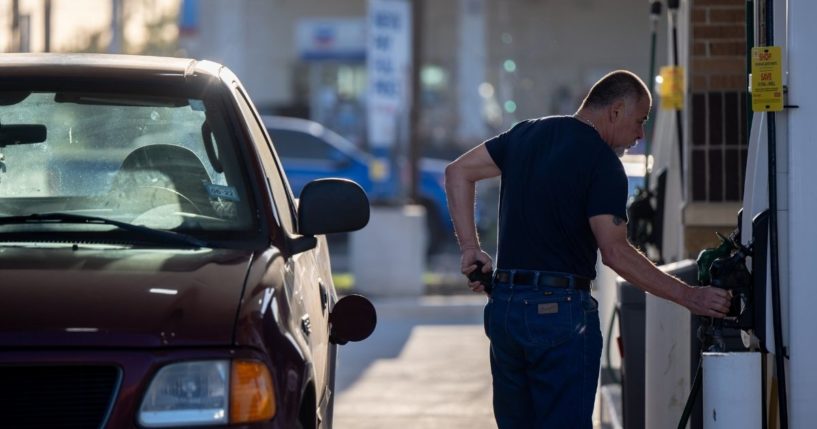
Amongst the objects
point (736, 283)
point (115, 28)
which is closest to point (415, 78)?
point (115, 28)

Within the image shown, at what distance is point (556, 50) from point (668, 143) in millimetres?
28401

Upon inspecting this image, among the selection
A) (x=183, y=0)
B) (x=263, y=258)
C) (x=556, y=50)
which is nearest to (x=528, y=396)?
(x=263, y=258)

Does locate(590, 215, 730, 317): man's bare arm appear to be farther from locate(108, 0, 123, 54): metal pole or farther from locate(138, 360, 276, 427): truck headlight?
locate(108, 0, 123, 54): metal pole

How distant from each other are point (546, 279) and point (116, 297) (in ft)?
5.59

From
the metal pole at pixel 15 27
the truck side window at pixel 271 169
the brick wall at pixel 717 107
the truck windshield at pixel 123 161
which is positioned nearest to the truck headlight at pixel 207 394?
the truck windshield at pixel 123 161

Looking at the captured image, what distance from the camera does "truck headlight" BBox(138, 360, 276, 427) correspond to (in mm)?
3787

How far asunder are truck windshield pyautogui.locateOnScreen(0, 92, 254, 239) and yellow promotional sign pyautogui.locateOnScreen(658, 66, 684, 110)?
11.4ft

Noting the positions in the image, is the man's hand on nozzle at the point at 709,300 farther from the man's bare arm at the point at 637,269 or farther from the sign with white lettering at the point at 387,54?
the sign with white lettering at the point at 387,54

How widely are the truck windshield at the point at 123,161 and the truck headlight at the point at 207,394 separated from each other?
0.88 metres

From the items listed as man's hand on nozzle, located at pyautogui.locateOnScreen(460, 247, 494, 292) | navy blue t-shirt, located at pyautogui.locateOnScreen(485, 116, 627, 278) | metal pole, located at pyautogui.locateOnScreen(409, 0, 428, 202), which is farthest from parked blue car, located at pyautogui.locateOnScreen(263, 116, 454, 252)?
navy blue t-shirt, located at pyautogui.locateOnScreen(485, 116, 627, 278)

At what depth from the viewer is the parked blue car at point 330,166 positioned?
70.8 ft

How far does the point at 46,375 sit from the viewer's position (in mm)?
3762

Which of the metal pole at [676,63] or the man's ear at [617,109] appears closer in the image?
the man's ear at [617,109]

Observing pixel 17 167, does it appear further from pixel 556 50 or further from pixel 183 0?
pixel 556 50
